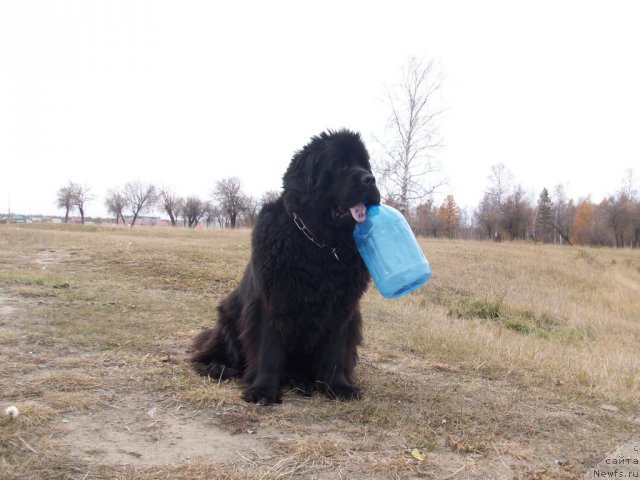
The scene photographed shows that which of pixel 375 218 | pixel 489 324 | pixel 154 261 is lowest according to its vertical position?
pixel 489 324

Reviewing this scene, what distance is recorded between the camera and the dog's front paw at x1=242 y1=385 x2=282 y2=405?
3.52 meters

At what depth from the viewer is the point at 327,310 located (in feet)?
12.2

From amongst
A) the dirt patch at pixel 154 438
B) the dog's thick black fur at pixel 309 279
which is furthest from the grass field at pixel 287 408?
the dog's thick black fur at pixel 309 279

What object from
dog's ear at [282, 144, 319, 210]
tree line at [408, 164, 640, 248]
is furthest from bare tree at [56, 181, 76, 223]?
dog's ear at [282, 144, 319, 210]

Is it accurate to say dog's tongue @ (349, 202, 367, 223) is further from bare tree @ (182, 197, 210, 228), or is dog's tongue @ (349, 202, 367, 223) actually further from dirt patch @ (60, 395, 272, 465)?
bare tree @ (182, 197, 210, 228)

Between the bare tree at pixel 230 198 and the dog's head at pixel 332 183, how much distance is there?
7561cm

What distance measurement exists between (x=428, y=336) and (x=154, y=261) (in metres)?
8.31

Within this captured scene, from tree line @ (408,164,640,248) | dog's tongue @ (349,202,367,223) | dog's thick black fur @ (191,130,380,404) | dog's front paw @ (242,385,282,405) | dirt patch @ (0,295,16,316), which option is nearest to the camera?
dog's front paw @ (242,385,282,405)

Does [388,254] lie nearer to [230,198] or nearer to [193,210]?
[230,198]

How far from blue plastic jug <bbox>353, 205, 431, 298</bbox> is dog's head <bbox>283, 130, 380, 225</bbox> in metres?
0.15

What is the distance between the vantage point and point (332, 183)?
3852 millimetres

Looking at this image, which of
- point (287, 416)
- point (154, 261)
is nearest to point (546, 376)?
point (287, 416)

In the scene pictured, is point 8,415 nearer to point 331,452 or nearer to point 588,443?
point 331,452

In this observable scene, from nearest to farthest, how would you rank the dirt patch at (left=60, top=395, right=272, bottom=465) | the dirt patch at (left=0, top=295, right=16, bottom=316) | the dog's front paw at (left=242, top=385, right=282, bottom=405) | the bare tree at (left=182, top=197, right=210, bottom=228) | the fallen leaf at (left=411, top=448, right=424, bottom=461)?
the dirt patch at (left=60, top=395, right=272, bottom=465)
the fallen leaf at (left=411, top=448, right=424, bottom=461)
the dog's front paw at (left=242, top=385, right=282, bottom=405)
the dirt patch at (left=0, top=295, right=16, bottom=316)
the bare tree at (left=182, top=197, right=210, bottom=228)
